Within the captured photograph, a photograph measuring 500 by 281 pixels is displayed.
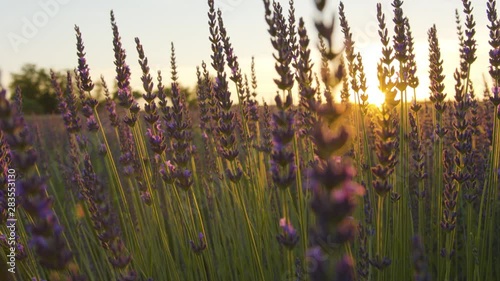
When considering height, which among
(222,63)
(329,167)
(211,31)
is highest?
(211,31)

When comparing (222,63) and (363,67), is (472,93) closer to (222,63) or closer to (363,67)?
(363,67)

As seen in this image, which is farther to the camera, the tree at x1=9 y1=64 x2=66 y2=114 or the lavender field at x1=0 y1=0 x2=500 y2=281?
the tree at x1=9 y1=64 x2=66 y2=114

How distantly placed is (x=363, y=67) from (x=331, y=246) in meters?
2.61

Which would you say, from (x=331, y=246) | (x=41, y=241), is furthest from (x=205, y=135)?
(x=331, y=246)

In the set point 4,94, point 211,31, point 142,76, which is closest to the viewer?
point 4,94

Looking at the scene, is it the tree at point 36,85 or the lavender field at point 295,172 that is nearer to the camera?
the lavender field at point 295,172

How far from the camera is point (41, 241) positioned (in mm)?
A: 1083

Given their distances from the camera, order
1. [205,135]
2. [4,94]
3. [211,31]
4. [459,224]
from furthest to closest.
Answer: [205,135], [459,224], [211,31], [4,94]

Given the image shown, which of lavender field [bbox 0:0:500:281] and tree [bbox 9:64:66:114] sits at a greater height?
tree [bbox 9:64:66:114]

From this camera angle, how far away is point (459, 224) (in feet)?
13.5

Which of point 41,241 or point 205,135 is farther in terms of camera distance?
point 205,135

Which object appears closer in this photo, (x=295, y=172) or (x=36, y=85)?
(x=295, y=172)

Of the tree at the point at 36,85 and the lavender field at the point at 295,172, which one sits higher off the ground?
the tree at the point at 36,85

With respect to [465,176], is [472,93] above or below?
above
